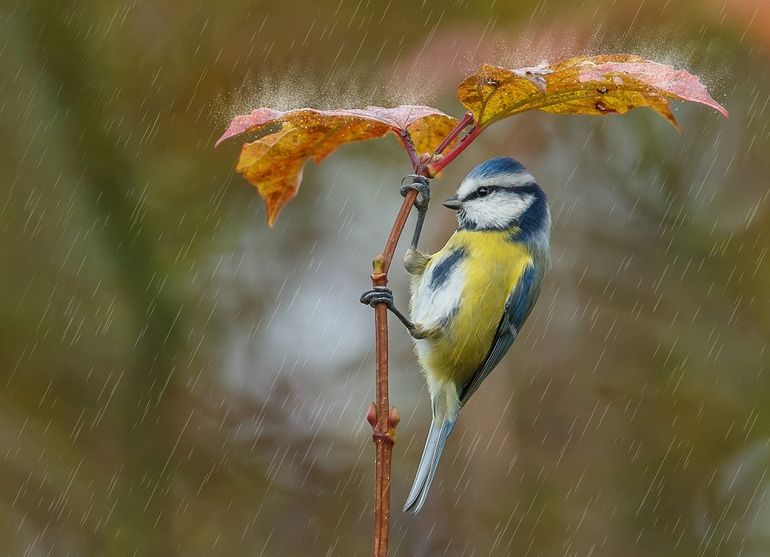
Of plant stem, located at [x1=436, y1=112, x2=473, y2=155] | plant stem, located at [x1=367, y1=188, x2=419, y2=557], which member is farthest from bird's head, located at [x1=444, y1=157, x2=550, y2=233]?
plant stem, located at [x1=367, y1=188, x2=419, y2=557]

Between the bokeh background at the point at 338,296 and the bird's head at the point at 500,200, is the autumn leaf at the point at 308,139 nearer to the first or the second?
the bird's head at the point at 500,200

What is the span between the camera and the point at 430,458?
218 cm

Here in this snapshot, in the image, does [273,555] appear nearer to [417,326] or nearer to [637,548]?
[637,548]

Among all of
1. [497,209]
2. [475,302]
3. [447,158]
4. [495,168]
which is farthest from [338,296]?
[447,158]

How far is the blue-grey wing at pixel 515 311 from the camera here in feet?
8.27

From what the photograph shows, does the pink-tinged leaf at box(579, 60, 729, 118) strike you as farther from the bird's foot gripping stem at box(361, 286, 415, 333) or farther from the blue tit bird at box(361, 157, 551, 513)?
the blue tit bird at box(361, 157, 551, 513)

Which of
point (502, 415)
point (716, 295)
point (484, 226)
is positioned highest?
point (716, 295)

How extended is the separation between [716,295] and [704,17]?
1313 mm

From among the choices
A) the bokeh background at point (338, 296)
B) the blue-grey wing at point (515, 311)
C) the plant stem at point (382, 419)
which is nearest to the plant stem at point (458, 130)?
the plant stem at point (382, 419)

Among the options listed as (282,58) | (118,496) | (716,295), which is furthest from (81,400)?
(716,295)

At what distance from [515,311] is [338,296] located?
5.92 ft

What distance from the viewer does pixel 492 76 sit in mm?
1345

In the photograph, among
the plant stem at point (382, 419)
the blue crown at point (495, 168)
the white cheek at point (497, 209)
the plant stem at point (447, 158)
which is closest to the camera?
the plant stem at point (382, 419)

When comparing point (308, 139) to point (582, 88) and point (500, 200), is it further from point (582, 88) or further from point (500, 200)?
point (500, 200)
